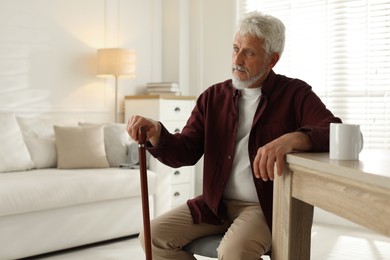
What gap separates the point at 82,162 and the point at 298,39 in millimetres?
2178

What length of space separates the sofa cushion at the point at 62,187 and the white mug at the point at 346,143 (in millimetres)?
2242

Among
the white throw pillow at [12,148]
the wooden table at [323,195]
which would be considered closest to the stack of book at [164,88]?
the white throw pillow at [12,148]

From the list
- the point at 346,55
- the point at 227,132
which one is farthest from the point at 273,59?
the point at 346,55

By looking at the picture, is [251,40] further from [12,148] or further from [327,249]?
[12,148]

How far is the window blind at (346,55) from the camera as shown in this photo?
4.35 meters

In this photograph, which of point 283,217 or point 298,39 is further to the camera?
point 298,39

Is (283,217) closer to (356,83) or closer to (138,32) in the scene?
(356,83)

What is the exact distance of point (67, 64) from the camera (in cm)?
461

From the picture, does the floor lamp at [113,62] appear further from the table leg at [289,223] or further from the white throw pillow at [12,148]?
the table leg at [289,223]

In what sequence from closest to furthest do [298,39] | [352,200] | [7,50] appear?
[352,200], [7,50], [298,39]

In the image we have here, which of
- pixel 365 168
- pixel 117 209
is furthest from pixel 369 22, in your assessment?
pixel 365 168

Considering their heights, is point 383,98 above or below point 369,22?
below

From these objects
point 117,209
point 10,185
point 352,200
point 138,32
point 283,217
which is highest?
point 138,32

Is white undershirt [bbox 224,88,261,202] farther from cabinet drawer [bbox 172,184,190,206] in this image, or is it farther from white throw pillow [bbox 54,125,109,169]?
cabinet drawer [bbox 172,184,190,206]
